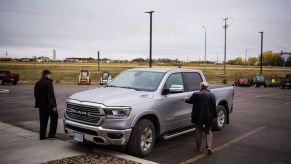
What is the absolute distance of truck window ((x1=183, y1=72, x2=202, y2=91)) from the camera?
848 cm

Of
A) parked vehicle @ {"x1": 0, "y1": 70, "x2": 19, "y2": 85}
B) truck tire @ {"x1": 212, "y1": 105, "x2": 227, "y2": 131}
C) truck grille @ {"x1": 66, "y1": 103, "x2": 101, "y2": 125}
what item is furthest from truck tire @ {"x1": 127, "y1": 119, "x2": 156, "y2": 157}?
parked vehicle @ {"x1": 0, "y1": 70, "x2": 19, "y2": 85}

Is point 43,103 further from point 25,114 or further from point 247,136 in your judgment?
point 247,136

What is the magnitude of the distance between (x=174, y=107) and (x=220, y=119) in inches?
111

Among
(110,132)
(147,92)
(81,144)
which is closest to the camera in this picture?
(110,132)

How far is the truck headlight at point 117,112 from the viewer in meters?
6.30

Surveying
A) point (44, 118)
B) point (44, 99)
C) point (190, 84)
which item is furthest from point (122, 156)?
point (190, 84)

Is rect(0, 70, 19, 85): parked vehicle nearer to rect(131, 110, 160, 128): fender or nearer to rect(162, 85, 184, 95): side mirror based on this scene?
rect(162, 85, 184, 95): side mirror

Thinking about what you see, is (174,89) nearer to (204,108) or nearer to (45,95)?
(204,108)

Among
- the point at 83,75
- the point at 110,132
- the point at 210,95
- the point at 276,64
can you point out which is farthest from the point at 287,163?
the point at 276,64

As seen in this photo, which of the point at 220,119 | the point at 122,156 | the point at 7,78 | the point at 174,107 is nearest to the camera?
the point at 122,156

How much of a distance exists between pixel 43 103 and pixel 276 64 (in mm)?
194068

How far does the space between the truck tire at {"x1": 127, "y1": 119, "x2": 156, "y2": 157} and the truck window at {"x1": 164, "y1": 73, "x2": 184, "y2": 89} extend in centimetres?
124

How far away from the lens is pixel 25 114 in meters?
12.2

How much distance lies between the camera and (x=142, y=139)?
265 inches
